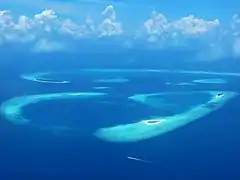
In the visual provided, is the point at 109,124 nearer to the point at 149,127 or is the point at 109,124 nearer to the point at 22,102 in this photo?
the point at 149,127

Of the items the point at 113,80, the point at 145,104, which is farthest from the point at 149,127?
the point at 113,80

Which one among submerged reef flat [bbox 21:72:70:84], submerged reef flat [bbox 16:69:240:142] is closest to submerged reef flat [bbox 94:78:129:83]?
submerged reef flat [bbox 16:69:240:142]

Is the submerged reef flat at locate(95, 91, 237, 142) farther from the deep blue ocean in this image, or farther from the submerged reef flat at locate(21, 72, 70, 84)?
the submerged reef flat at locate(21, 72, 70, 84)

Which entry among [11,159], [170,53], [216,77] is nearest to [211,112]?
[216,77]

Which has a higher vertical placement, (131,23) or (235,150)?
(131,23)

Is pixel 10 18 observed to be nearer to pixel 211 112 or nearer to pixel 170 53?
pixel 170 53

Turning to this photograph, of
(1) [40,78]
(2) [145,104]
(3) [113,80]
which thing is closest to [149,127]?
(2) [145,104]

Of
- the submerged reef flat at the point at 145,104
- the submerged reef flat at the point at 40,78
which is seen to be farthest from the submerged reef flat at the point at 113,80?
the submerged reef flat at the point at 40,78

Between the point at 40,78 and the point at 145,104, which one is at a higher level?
the point at 40,78
